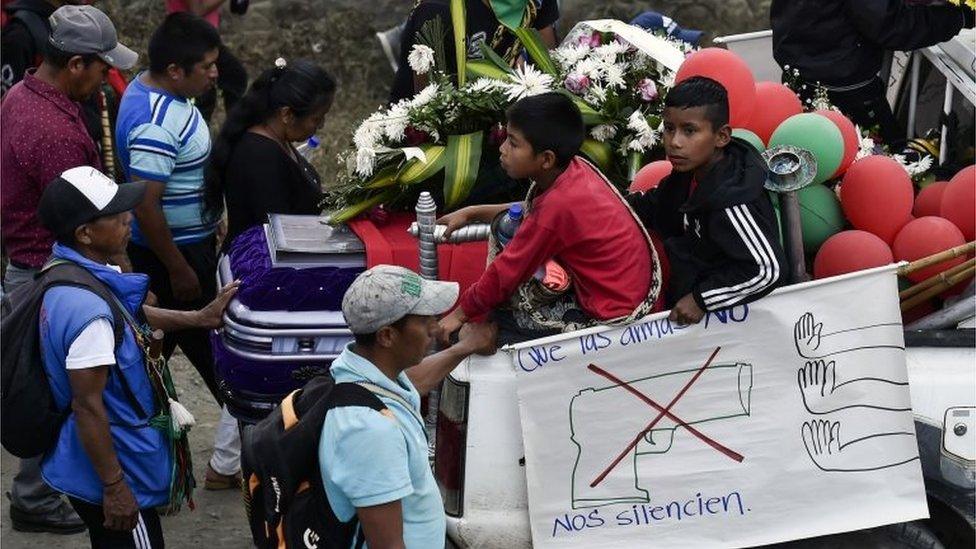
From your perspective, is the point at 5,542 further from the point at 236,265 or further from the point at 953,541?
the point at 953,541

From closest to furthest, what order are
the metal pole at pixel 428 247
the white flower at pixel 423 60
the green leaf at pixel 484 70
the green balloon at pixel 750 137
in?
the metal pole at pixel 428 247, the green balloon at pixel 750 137, the green leaf at pixel 484 70, the white flower at pixel 423 60

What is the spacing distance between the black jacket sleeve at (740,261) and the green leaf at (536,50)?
4.60 feet

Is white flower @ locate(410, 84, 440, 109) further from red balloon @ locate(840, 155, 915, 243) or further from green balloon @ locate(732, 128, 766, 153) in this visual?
red balloon @ locate(840, 155, 915, 243)

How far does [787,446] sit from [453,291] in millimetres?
1168

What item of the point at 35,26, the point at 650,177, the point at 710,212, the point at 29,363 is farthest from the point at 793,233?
the point at 35,26

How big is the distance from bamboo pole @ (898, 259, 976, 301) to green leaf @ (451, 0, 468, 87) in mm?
1823

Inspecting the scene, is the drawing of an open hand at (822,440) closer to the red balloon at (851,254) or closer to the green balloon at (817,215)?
the red balloon at (851,254)

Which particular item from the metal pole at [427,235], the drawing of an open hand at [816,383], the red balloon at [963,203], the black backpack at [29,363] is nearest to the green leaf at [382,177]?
the metal pole at [427,235]

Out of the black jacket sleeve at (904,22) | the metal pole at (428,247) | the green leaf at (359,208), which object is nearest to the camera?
the metal pole at (428,247)

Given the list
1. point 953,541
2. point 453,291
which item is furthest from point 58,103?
point 953,541

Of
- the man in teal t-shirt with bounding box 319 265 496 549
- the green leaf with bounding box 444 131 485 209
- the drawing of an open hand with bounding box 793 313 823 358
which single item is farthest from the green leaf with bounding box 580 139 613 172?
the man in teal t-shirt with bounding box 319 265 496 549

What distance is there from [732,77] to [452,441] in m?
1.56

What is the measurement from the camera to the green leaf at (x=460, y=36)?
212 inches

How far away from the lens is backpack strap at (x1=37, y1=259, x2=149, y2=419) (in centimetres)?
420
